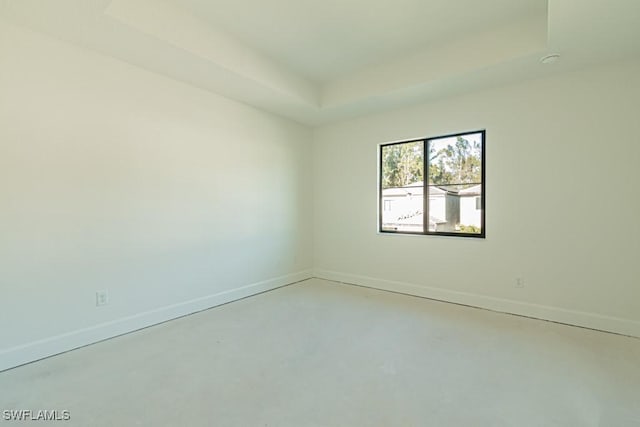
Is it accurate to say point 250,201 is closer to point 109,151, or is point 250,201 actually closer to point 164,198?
point 164,198

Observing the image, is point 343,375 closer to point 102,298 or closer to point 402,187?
point 102,298

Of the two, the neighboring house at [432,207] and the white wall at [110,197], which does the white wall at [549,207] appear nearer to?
the neighboring house at [432,207]

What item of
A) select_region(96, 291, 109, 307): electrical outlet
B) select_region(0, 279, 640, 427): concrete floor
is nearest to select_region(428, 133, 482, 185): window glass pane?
select_region(0, 279, 640, 427): concrete floor

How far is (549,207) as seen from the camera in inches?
124

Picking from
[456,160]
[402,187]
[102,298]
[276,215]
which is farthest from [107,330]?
[456,160]

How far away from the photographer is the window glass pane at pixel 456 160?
12.0 feet

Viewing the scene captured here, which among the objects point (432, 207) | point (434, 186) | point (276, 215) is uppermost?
point (434, 186)

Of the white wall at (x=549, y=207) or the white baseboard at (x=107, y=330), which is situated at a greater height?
the white wall at (x=549, y=207)

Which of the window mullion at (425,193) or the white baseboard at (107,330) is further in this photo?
the window mullion at (425,193)

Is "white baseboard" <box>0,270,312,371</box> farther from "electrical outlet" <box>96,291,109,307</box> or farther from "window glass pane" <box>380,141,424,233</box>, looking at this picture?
"window glass pane" <box>380,141,424,233</box>

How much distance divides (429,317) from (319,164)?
2.89 m

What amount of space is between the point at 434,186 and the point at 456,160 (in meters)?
0.42

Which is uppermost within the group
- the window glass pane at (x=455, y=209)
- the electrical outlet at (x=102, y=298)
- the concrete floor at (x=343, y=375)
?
the window glass pane at (x=455, y=209)

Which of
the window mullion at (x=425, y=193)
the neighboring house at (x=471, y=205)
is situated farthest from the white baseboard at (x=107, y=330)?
the neighboring house at (x=471, y=205)
